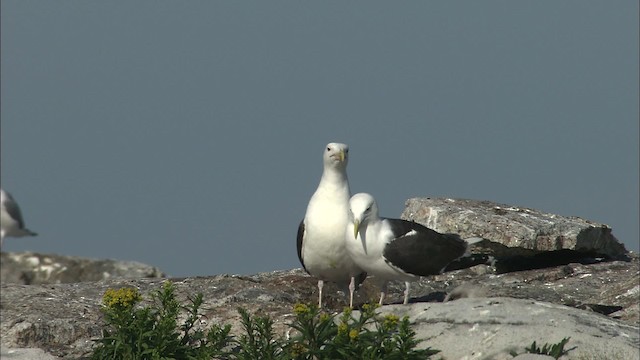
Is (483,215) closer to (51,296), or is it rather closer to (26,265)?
(51,296)

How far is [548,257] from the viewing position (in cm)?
1936

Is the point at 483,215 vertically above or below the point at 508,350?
above

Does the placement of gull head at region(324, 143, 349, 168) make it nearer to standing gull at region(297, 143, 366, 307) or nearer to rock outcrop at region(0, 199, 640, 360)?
standing gull at region(297, 143, 366, 307)

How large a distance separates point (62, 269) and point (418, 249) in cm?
1155

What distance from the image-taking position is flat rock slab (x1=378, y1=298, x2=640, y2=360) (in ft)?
42.1

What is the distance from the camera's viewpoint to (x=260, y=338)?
12789 millimetres

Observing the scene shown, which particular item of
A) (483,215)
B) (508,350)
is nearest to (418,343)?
(508,350)

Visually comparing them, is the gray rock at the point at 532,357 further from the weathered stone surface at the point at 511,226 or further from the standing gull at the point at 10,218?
the standing gull at the point at 10,218

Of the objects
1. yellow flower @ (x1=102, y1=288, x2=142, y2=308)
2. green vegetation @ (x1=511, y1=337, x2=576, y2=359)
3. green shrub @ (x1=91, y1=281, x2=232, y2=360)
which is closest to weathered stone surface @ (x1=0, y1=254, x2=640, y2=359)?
green vegetation @ (x1=511, y1=337, x2=576, y2=359)

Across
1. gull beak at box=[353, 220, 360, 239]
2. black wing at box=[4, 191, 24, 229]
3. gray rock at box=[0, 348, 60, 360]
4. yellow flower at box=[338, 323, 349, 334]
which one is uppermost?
black wing at box=[4, 191, 24, 229]

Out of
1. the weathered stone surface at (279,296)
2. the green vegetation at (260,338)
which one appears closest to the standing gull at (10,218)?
the weathered stone surface at (279,296)

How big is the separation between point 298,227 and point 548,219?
508 cm

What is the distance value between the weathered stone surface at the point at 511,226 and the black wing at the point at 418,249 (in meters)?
2.40

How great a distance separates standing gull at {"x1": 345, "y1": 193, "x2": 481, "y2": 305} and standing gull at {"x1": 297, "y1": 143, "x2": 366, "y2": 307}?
7.8 inches
